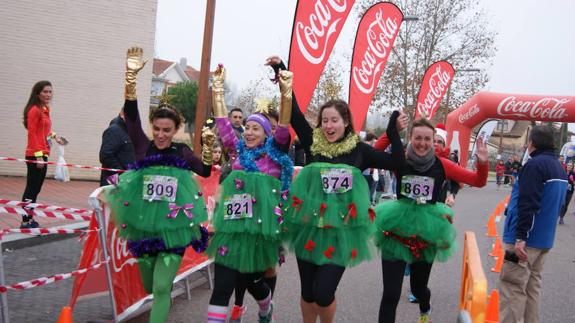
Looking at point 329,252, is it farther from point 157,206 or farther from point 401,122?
point 157,206

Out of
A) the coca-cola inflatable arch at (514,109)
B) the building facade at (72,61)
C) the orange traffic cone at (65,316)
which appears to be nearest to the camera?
the orange traffic cone at (65,316)

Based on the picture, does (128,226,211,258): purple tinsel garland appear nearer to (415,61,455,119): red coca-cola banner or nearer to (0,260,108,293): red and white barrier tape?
(0,260,108,293): red and white barrier tape

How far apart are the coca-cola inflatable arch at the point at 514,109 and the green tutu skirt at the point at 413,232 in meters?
10.9

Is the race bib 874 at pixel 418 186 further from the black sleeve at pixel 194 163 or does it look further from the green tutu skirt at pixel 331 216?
the black sleeve at pixel 194 163

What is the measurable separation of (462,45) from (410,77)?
3.60 metres

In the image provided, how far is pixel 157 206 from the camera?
402 cm

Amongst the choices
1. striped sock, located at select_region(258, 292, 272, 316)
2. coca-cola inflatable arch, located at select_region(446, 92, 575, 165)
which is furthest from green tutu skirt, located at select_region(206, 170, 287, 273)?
coca-cola inflatable arch, located at select_region(446, 92, 575, 165)

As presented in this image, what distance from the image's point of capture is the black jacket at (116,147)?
645cm

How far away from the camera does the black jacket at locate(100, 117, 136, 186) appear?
21.2 feet

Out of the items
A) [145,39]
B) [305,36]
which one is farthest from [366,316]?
[145,39]

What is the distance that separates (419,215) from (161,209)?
207 centimetres

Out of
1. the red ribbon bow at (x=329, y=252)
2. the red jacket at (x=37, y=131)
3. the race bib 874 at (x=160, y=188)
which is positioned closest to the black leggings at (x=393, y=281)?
the red ribbon bow at (x=329, y=252)

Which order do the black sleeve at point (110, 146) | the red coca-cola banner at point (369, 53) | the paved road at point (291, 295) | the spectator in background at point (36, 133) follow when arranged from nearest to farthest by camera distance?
the paved road at point (291, 295) < the black sleeve at point (110, 146) < the spectator in background at point (36, 133) < the red coca-cola banner at point (369, 53)

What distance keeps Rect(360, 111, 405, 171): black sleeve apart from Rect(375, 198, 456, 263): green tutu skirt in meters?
0.46
